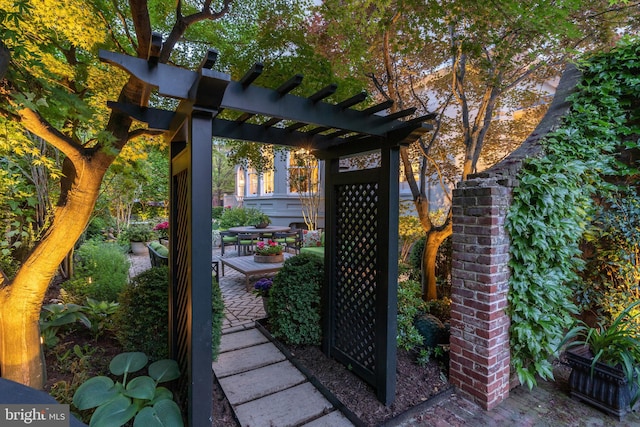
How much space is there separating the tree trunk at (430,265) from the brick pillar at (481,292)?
1661 millimetres

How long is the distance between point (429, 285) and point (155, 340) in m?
3.54

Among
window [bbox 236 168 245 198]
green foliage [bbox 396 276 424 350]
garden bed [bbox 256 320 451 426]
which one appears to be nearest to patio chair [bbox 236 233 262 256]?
garden bed [bbox 256 320 451 426]

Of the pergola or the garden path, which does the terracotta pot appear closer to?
the pergola

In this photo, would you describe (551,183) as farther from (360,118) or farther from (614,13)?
(614,13)

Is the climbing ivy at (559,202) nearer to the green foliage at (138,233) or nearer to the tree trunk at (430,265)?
the tree trunk at (430,265)

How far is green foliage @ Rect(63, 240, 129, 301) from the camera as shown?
4.11 m

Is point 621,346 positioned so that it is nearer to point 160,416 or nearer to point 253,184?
point 160,416

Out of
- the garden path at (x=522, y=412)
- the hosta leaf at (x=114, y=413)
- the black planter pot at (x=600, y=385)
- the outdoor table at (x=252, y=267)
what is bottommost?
the garden path at (x=522, y=412)

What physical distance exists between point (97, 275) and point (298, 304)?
3.44m

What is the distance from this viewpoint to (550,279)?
2703 millimetres

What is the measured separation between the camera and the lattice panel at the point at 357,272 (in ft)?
8.90

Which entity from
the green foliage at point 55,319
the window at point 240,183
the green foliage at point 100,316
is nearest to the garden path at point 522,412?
the green foliage at point 100,316

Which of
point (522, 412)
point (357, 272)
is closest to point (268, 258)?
point (357, 272)

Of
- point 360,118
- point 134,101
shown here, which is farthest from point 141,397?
point 360,118
